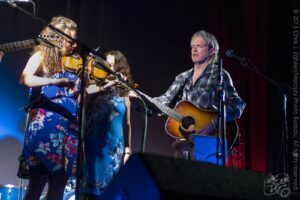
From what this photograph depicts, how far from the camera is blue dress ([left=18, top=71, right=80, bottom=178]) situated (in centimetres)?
342

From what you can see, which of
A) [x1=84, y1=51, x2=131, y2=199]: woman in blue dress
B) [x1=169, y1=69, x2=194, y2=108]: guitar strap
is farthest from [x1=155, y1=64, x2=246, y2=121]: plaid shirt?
[x1=84, y1=51, x2=131, y2=199]: woman in blue dress

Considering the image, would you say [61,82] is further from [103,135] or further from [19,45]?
[103,135]

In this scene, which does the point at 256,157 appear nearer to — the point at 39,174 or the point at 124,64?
the point at 124,64

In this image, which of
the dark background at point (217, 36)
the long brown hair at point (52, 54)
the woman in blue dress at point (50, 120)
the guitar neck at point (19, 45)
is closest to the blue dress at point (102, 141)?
the woman in blue dress at point (50, 120)

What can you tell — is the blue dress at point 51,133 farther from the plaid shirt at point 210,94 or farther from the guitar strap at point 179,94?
the guitar strap at point 179,94

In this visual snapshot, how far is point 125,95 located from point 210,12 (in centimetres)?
286

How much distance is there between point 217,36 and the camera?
6875mm

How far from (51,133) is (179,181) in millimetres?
1780

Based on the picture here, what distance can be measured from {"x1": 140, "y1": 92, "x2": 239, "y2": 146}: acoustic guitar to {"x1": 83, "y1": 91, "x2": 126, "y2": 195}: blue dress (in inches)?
25.0

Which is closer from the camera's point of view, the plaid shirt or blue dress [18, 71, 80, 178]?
blue dress [18, 71, 80, 178]

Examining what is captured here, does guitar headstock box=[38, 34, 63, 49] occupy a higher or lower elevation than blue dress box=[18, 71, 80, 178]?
higher

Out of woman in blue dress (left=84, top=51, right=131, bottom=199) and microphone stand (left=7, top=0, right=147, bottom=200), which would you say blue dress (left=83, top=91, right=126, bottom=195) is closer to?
woman in blue dress (left=84, top=51, right=131, bottom=199)

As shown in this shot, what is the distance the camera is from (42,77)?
358 cm

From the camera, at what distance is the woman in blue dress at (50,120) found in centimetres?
342
